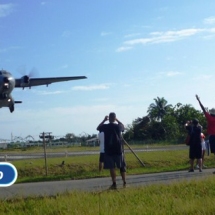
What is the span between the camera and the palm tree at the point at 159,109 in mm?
99312

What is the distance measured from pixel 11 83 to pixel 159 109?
217 feet

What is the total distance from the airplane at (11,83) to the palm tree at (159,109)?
50399 mm

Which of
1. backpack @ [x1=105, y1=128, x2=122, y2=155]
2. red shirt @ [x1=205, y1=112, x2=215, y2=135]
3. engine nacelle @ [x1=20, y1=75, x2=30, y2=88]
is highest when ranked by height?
engine nacelle @ [x1=20, y1=75, x2=30, y2=88]

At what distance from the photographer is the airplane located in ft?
134

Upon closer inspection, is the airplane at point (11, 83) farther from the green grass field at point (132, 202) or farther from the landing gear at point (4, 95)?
the green grass field at point (132, 202)

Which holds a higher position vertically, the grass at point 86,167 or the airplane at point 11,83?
the airplane at point 11,83

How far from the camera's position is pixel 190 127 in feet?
55.7

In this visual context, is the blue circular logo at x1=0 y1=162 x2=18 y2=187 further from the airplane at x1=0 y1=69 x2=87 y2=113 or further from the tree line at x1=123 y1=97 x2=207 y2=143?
the tree line at x1=123 y1=97 x2=207 y2=143

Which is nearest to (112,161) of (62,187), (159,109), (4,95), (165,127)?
(62,187)

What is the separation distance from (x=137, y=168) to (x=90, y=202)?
12.5 metres

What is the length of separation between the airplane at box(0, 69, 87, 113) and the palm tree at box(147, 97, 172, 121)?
50.4 metres

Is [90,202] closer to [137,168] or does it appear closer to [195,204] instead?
[195,204]

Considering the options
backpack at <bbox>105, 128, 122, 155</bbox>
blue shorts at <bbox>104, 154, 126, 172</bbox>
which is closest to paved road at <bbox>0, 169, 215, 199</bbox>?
blue shorts at <bbox>104, 154, 126, 172</bbox>

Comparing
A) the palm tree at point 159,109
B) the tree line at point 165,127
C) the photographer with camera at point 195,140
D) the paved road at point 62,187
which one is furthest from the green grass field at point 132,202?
the palm tree at point 159,109
